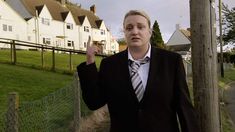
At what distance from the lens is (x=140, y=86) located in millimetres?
3693

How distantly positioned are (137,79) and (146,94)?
17cm

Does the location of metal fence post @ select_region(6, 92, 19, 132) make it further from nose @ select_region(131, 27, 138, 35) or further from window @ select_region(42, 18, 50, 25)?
window @ select_region(42, 18, 50, 25)

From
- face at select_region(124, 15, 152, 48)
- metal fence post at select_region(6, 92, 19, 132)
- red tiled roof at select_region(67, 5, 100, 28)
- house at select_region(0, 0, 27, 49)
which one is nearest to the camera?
face at select_region(124, 15, 152, 48)

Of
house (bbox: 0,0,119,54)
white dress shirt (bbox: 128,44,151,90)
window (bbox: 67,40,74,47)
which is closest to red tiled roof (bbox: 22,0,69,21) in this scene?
house (bbox: 0,0,119,54)

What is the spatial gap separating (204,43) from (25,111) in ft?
7.87

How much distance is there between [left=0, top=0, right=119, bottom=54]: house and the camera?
190 feet

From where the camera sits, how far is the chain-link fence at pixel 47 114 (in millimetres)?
4629

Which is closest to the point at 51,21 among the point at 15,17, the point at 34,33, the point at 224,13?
the point at 34,33

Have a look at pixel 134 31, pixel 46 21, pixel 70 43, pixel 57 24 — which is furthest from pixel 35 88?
pixel 70 43

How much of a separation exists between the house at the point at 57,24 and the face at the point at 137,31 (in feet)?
151

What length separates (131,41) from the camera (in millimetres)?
3744

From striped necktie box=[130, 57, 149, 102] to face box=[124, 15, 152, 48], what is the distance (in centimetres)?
14

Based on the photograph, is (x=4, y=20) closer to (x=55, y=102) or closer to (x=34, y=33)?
(x=34, y=33)

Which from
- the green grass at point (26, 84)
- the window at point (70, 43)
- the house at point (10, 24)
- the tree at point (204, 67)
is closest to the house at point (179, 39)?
the window at point (70, 43)
